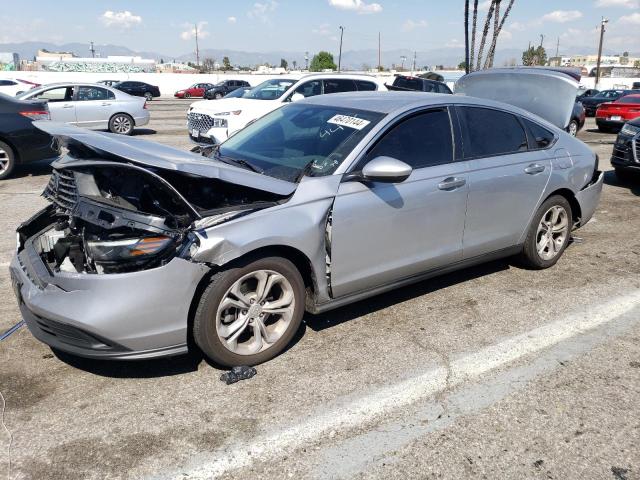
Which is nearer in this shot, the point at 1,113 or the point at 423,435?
the point at 423,435

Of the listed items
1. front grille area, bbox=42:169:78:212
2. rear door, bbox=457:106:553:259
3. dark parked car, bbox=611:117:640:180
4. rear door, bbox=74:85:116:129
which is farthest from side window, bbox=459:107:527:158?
rear door, bbox=74:85:116:129

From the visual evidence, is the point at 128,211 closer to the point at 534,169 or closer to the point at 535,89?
the point at 534,169

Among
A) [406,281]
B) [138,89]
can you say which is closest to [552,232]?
[406,281]

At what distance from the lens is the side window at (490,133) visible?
438 centimetres

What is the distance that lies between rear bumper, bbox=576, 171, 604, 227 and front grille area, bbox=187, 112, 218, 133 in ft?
25.6

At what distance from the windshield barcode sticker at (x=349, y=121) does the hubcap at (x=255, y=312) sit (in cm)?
126

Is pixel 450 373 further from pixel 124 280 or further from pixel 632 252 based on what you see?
pixel 632 252

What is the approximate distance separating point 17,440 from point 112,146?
5.37 feet

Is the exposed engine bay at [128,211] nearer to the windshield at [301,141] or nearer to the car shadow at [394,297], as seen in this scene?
the windshield at [301,141]

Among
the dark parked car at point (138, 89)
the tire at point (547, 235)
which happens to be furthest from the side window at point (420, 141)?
the dark parked car at point (138, 89)

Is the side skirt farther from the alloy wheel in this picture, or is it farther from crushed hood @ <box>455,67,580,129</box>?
the alloy wheel

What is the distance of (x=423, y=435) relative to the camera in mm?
2828

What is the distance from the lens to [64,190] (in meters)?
3.49

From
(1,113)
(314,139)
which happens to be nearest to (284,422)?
(314,139)
